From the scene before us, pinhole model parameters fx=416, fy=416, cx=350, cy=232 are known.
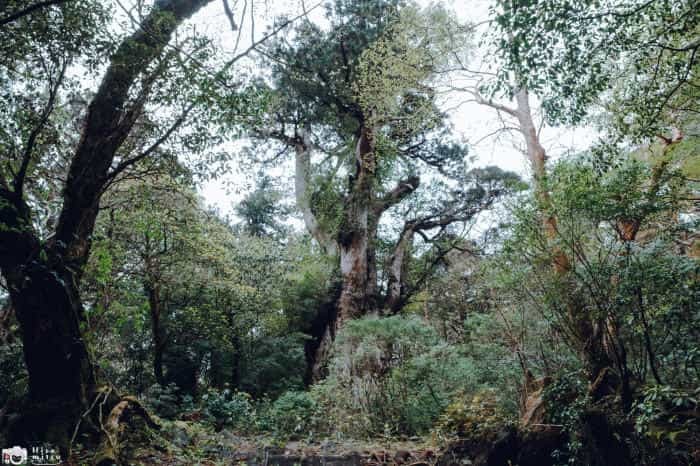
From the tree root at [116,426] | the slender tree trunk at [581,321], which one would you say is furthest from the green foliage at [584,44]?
the tree root at [116,426]

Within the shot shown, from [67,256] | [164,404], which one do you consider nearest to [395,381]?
[67,256]

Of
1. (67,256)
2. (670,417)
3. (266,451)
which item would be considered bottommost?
(266,451)

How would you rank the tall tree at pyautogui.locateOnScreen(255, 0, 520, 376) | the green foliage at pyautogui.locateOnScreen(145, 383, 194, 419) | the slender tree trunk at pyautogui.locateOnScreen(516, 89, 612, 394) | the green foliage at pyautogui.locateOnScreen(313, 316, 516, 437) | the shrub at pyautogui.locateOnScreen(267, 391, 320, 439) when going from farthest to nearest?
1. the tall tree at pyautogui.locateOnScreen(255, 0, 520, 376)
2. the green foliage at pyautogui.locateOnScreen(145, 383, 194, 419)
3. the shrub at pyautogui.locateOnScreen(267, 391, 320, 439)
4. the green foliage at pyautogui.locateOnScreen(313, 316, 516, 437)
5. the slender tree trunk at pyautogui.locateOnScreen(516, 89, 612, 394)

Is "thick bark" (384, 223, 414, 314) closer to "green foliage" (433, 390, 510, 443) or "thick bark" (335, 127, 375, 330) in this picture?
"thick bark" (335, 127, 375, 330)

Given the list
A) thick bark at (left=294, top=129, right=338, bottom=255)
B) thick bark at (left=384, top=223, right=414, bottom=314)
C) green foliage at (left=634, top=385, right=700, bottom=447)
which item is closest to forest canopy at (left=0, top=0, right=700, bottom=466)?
Answer: green foliage at (left=634, top=385, right=700, bottom=447)

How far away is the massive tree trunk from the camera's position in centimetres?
389

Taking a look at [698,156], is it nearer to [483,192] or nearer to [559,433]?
[559,433]

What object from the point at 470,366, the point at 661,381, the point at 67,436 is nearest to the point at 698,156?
the point at 661,381

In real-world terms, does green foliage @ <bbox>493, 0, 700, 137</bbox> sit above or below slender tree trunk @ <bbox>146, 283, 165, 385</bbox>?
above

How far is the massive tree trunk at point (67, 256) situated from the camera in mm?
3893

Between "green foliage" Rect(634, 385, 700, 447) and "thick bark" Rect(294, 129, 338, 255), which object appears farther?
"thick bark" Rect(294, 129, 338, 255)

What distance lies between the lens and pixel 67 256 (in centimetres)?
428

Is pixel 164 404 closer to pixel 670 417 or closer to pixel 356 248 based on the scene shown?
pixel 356 248

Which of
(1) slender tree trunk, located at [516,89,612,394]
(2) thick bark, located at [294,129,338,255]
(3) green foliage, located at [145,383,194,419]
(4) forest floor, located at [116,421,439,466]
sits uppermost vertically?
(2) thick bark, located at [294,129,338,255]
